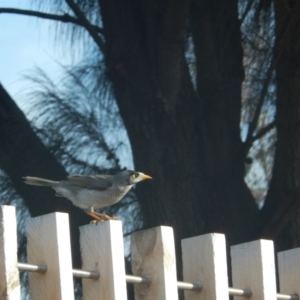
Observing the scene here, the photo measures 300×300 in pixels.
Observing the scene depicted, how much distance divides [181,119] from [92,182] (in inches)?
32.5

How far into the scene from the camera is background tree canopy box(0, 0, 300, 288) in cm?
392

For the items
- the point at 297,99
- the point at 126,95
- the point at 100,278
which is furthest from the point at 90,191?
the point at 100,278

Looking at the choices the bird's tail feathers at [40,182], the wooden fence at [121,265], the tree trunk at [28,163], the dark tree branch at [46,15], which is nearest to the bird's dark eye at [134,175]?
the bird's tail feathers at [40,182]

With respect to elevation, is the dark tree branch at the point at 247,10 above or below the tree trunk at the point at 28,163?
above

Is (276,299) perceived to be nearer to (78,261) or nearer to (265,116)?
(78,261)

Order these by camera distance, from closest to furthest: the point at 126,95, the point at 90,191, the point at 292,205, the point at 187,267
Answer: the point at 187,267, the point at 90,191, the point at 292,205, the point at 126,95

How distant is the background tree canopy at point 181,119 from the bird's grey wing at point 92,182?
0.52 metres

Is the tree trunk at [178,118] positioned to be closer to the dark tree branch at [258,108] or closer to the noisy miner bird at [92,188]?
the dark tree branch at [258,108]

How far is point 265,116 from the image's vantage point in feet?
14.2

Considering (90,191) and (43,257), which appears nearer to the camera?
(43,257)

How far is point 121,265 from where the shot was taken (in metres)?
1.66

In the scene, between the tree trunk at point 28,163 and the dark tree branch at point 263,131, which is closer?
the tree trunk at point 28,163

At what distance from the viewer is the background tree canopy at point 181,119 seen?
3920mm

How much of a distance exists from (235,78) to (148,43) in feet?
1.71
